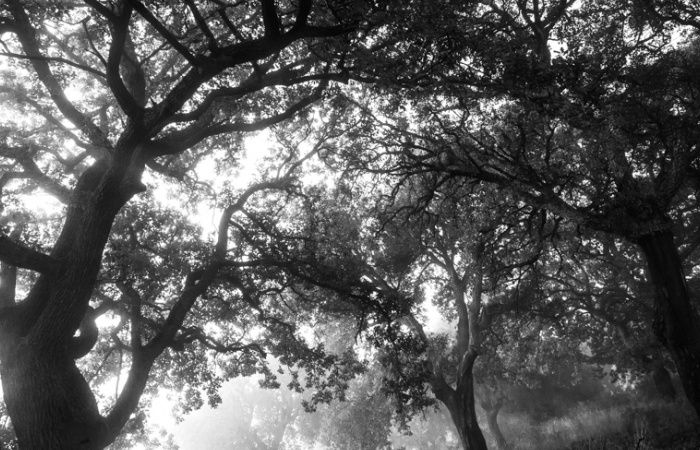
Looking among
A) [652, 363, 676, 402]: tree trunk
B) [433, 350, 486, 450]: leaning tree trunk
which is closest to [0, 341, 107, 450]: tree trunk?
[433, 350, 486, 450]: leaning tree trunk

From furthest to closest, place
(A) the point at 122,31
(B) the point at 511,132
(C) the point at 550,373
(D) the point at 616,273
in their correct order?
1. (C) the point at 550,373
2. (D) the point at 616,273
3. (B) the point at 511,132
4. (A) the point at 122,31

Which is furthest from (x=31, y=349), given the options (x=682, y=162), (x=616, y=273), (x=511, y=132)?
(x=616, y=273)

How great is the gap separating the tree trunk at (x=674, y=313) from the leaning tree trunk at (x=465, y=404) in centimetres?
669

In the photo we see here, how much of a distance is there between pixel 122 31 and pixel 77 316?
4884 millimetres

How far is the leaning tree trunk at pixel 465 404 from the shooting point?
14.7 meters

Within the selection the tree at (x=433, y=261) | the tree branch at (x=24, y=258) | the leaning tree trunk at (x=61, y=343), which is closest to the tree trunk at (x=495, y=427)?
the tree at (x=433, y=261)

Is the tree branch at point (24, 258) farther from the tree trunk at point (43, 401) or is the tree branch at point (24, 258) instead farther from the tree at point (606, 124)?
the tree at point (606, 124)

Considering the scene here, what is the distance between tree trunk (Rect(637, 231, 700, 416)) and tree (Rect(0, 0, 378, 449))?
8519 millimetres

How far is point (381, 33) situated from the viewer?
8.27 m

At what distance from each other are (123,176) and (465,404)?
42.8 ft

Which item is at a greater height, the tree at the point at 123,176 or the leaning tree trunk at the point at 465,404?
the tree at the point at 123,176

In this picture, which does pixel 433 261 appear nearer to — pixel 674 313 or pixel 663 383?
pixel 674 313

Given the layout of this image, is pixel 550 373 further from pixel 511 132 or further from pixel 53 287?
pixel 53 287

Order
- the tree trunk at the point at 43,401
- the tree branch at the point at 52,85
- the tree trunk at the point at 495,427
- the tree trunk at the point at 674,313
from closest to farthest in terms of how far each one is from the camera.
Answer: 1. the tree trunk at the point at 43,401
2. the tree branch at the point at 52,85
3. the tree trunk at the point at 674,313
4. the tree trunk at the point at 495,427
